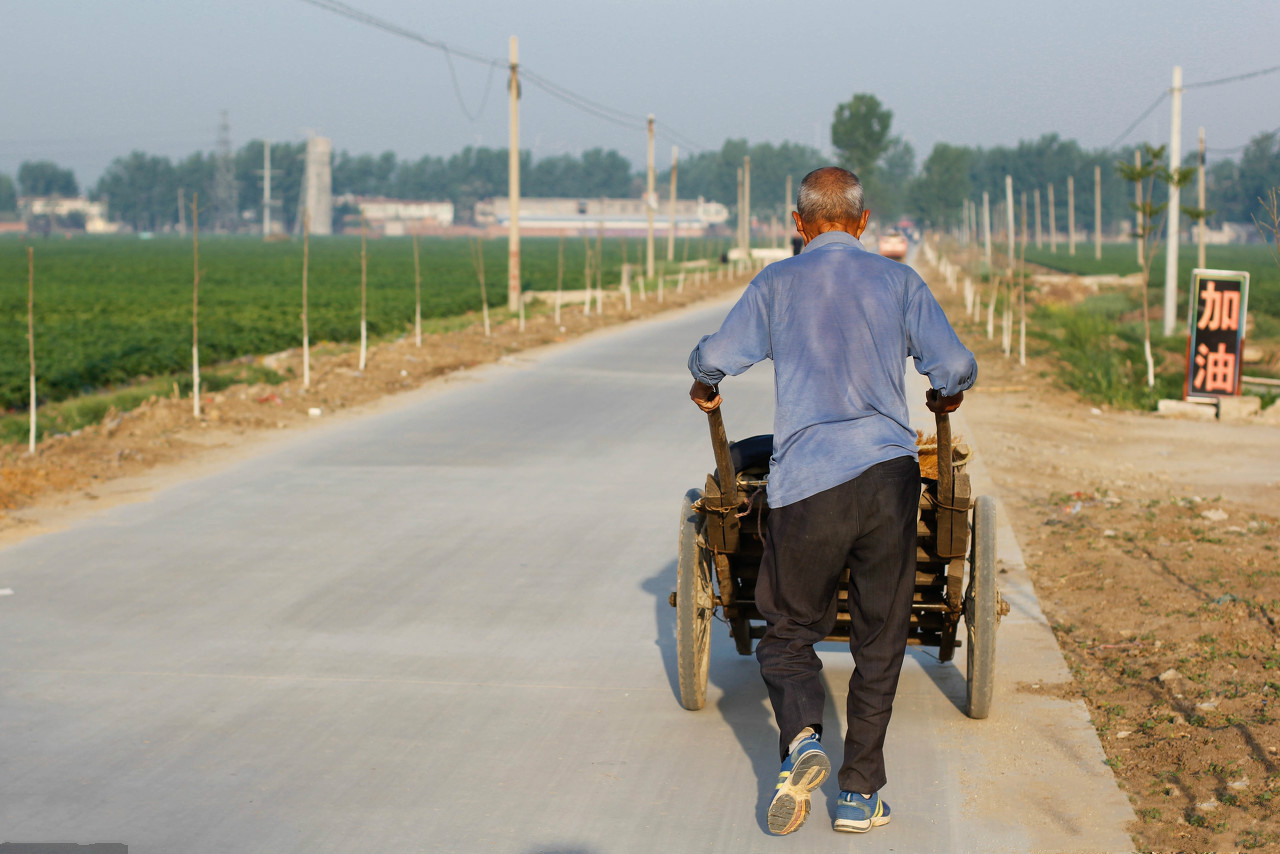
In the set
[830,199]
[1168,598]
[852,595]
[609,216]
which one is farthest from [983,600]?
[609,216]

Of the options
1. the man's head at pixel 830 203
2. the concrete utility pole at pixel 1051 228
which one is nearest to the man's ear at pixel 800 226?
the man's head at pixel 830 203

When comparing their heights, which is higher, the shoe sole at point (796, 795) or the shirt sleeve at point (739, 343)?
the shirt sleeve at point (739, 343)

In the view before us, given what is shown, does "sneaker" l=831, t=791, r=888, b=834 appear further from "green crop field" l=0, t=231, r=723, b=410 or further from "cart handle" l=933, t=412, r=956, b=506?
"green crop field" l=0, t=231, r=723, b=410

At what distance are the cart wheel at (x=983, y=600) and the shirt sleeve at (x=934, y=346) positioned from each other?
3.28 ft

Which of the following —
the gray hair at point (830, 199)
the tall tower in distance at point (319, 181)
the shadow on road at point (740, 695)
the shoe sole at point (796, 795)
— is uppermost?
the tall tower in distance at point (319, 181)

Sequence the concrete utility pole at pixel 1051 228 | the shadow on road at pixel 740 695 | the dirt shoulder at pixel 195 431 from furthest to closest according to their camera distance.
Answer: the concrete utility pole at pixel 1051 228 → the dirt shoulder at pixel 195 431 → the shadow on road at pixel 740 695

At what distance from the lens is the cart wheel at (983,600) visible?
15.8 feet

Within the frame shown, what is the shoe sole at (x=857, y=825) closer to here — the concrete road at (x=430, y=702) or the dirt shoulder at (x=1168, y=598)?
the concrete road at (x=430, y=702)

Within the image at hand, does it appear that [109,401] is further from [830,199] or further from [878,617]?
[878,617]

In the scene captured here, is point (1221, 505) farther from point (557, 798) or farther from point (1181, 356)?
point (1181, 356)

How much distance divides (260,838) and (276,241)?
159 m

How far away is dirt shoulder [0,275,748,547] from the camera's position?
9.67 m

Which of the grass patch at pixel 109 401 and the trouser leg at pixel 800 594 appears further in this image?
the grass patch at pixel 109 401

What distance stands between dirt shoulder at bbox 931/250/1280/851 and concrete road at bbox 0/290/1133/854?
21cm
